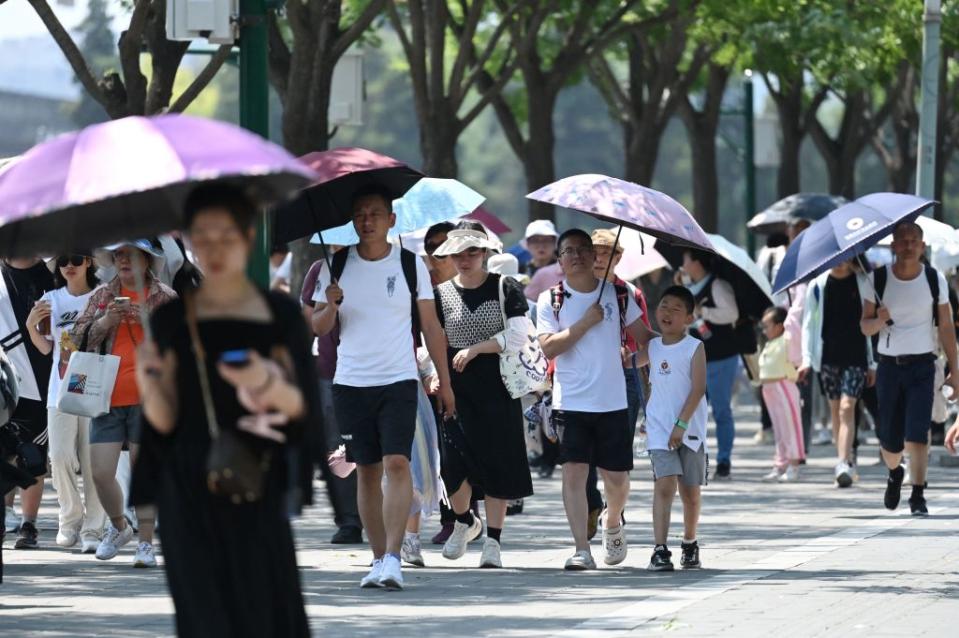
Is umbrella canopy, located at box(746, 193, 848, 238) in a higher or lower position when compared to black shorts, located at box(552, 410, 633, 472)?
higher

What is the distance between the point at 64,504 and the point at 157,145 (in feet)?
22.5

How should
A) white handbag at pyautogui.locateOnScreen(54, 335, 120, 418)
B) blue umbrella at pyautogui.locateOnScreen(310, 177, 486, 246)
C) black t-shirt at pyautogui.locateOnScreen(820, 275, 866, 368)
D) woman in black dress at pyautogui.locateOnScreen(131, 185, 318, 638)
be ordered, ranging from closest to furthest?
woman in black dress at pyautogui.locateOnScreen(131, 185, 318, 638), white handbag at pyautogui.locateOnScreen(54, 335, 120, 418), blue umbrella at pyautogui.locateOnScreen(310, 177, 486, 246), black t-shirt at pyautogui.locateOnScreen(820, 275, 866, 368)

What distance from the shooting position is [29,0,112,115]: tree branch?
50.3ft

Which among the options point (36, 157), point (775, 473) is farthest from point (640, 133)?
point (36, 157)

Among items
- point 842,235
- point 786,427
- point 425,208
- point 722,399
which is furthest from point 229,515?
point 786,427

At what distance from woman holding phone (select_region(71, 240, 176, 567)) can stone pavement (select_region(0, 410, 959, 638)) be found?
33cm

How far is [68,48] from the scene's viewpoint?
606 inches

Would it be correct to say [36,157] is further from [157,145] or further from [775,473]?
[775,473]

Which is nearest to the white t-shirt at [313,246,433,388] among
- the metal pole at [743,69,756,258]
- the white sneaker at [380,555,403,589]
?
the white sneaker at [380,555,403,589]

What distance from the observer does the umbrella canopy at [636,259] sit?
673 inches

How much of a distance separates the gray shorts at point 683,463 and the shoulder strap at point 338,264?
1.86 meters

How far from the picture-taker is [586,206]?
10500 millimetres

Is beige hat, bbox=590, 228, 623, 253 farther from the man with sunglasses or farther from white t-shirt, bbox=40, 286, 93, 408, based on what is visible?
the man with sunglasses

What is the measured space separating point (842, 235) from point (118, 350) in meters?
4.17
